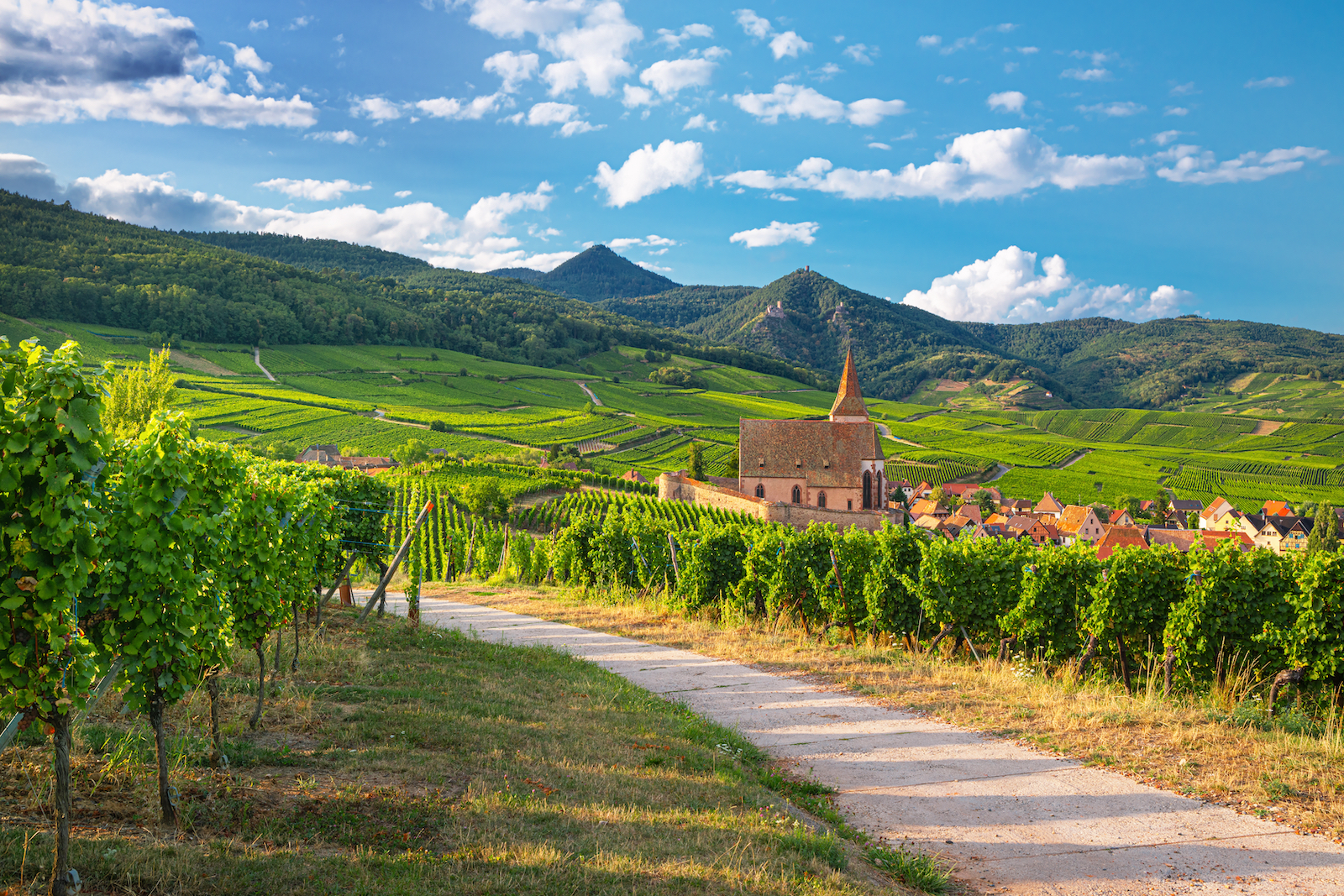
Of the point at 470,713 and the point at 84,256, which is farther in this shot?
the point at 84,256

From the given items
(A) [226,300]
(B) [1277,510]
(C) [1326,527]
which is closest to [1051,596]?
(C) [1326,527]

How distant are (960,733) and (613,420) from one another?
97894 mm

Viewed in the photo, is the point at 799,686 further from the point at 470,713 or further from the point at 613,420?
the point at 613,420

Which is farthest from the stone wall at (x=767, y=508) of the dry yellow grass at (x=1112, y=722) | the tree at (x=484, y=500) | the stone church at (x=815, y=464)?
the dry yellow grass at (x=1112, y=722)

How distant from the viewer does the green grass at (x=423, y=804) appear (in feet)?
14.3

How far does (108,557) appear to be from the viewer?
14.8ft

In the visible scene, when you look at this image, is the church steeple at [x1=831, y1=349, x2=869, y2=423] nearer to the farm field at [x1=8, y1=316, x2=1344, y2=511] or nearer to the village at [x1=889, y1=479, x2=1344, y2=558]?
the village at [x1=889, y1=479, x2=1344, y2=558]

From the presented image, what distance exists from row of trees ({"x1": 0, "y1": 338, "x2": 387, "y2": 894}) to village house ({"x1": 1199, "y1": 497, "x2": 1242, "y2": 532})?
327 feet

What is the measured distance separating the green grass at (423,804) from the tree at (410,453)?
6525 centimetres

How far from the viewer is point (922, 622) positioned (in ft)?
42.5

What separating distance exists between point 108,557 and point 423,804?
2.82 m

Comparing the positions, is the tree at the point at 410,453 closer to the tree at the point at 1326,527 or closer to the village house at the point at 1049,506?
the village house at the point at 1049,506

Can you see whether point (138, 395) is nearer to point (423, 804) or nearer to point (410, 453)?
point (410, 453)

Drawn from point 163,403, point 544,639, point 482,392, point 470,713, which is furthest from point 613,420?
point 470,713
